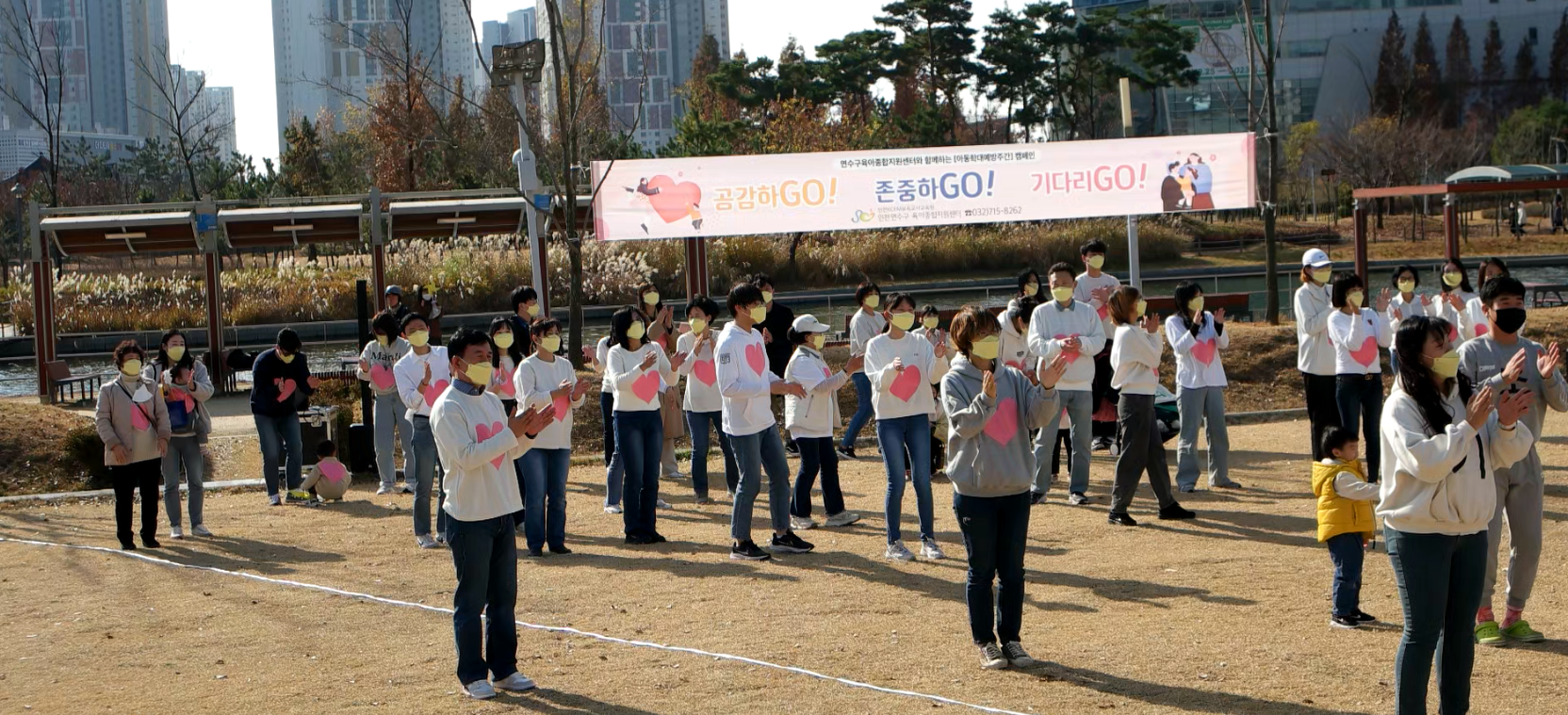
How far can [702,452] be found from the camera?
448 inches

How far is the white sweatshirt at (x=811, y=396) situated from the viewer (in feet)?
30.6

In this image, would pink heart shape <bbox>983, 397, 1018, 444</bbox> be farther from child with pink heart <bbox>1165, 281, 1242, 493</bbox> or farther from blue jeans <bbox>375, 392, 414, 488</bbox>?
blue jeans <bbox>375, 392, 414, 488</bbox>

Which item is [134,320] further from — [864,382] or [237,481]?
[864,382]

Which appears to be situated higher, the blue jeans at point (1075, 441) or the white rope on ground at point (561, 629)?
the blue jeans at point (1075, 441)

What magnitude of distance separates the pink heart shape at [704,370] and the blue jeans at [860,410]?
252cm

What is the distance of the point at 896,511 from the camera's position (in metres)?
8.94

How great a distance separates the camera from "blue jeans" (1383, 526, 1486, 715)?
5.04m

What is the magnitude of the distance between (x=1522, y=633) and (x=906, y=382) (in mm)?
3410

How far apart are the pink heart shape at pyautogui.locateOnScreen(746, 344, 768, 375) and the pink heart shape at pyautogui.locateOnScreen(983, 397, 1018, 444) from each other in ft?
8.89

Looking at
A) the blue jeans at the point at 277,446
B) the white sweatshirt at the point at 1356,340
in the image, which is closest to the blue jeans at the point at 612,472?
the blue jeans at the point at 277,446

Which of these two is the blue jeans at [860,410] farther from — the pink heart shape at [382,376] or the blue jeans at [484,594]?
the blue jeans at [484,594]

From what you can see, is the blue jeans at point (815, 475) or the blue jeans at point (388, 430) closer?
the blue jeans at point (815, 475)

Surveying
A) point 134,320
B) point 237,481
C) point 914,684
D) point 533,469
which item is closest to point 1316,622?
point 914,684

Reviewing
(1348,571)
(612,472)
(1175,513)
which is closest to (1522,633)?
(1348,571)
